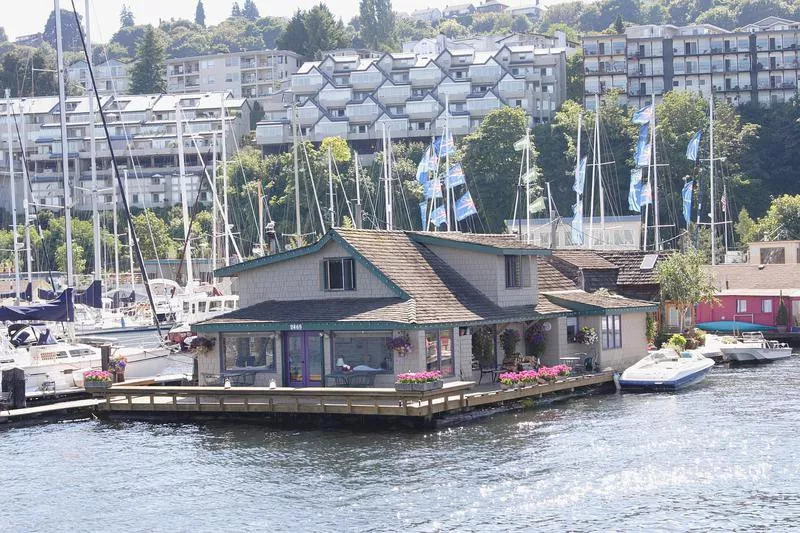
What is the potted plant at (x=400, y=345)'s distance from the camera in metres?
41.8

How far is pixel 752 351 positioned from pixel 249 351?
2728 centimetres

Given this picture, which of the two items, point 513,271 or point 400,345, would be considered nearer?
point 400,345

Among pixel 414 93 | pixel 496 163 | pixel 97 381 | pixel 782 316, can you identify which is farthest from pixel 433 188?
pixel 414 93

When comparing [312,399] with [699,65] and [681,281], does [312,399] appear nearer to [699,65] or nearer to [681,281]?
[681,281]

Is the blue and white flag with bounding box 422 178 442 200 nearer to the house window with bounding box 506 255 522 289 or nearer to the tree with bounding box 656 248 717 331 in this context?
the tree with bounding box 656 248 717 331

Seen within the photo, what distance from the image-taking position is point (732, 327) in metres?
72.8

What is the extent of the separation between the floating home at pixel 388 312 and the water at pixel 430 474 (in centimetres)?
326

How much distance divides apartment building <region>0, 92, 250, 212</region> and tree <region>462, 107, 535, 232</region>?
136 ft

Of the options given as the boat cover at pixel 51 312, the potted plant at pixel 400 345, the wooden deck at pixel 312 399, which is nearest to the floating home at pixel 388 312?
the potted plant at pixel 400 345

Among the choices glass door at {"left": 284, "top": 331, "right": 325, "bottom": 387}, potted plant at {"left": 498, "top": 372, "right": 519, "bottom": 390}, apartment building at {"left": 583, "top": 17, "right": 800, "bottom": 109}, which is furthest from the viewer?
apartment building at {"left": 583, "top": 17, "right": 800, "bottom": 109}

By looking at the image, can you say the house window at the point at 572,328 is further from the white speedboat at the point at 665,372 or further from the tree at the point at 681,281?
the tree at the point at 681,281

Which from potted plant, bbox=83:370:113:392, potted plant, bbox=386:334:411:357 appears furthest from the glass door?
potted plant, bbox=83:370:113:392

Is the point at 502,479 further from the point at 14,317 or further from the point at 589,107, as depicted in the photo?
the point at 589,107

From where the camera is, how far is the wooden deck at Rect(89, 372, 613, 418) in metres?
39.8
